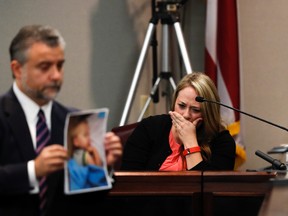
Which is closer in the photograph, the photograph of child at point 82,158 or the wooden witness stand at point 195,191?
the photograph of child at point 82,158

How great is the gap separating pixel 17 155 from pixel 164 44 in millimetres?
2607

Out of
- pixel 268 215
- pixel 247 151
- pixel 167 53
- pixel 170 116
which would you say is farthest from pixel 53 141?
pixel 247 151

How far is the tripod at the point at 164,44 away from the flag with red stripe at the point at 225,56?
0.26 meters

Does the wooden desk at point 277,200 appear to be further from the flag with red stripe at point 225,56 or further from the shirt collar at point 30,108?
the flag with red stripe at point 225,56

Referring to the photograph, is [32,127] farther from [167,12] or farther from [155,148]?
[167,12]

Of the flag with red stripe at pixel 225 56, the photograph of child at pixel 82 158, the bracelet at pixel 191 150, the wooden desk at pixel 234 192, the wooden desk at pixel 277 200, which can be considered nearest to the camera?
the photograph of child at pixel 82 158

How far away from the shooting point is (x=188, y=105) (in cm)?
274

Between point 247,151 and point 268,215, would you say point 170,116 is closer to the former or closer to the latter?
point 268,215

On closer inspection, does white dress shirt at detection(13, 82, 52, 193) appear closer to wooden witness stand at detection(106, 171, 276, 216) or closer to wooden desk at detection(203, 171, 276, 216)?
wooden witness stand at detection(106, 171, 276, 216)

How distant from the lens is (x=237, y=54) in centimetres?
397

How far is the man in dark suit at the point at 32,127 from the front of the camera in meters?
1.38

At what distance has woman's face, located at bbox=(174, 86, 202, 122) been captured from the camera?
2721 millimetres

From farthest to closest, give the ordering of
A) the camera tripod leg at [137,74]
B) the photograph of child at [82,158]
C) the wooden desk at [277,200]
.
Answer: the camera tripod leg at [137,74], the wooden desk at [277,200], the photograph of child at [82,158]

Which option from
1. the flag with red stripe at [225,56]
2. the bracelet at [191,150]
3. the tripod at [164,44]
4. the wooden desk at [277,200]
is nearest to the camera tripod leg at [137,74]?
the tripod at [164,44]
